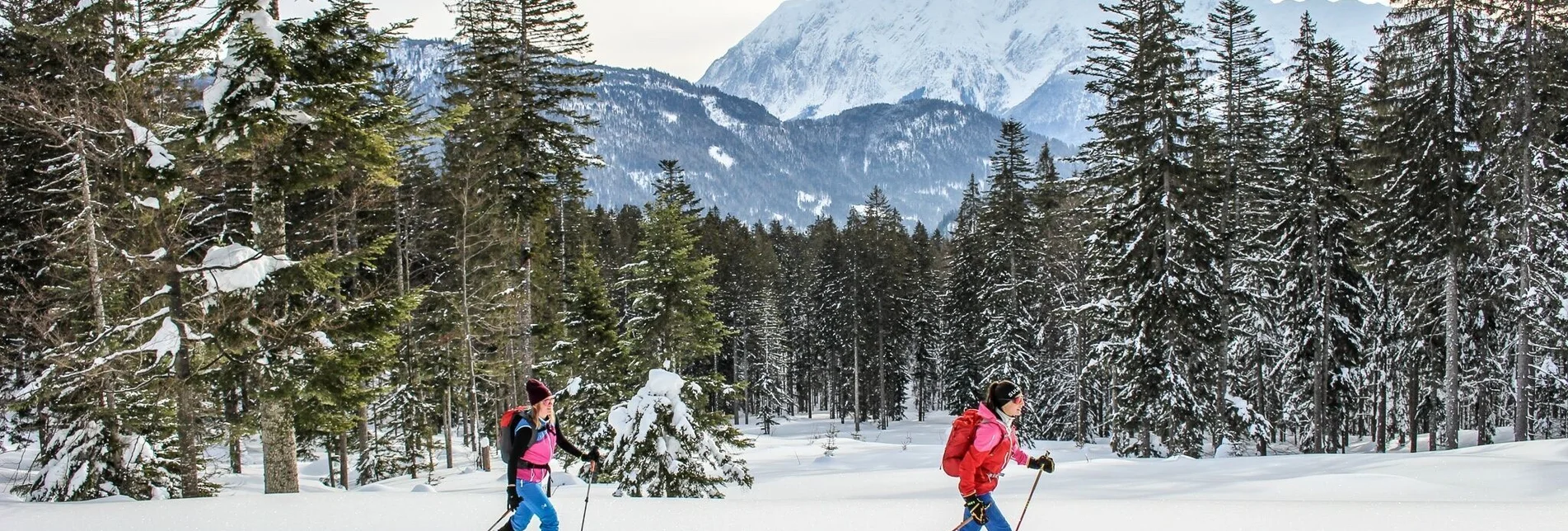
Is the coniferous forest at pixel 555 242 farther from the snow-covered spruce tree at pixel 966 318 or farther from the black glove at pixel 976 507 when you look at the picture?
the black glove at pixel 976 507

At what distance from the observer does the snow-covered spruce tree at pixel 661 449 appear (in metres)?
14.8

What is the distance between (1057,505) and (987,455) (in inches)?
181

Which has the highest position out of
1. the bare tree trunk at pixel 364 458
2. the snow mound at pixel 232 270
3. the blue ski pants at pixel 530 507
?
the snow mound at pixel 232 270

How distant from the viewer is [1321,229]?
27.1m

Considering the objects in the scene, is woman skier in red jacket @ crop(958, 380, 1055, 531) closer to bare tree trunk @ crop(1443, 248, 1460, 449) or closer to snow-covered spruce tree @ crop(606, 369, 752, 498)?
snow-covered spruce tree @ crop(606, 369, 752, 498)

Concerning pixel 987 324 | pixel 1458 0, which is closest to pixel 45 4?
pixel 1458 0

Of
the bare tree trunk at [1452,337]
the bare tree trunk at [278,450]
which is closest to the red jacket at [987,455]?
the bare tree trunk at [278,450]

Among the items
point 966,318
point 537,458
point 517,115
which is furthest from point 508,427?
point 966,318

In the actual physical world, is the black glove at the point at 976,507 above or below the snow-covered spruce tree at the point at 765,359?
above

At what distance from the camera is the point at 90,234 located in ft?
43.7

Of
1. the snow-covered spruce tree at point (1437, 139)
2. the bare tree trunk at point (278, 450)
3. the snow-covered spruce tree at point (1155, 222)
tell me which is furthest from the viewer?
the snow-covered spruce tree at point (1155, 222)

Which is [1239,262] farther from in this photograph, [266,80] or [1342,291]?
[266,80]

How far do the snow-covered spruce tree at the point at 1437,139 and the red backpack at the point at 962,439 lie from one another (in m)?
22.0

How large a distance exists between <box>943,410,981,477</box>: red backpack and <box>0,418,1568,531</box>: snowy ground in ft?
8.78
